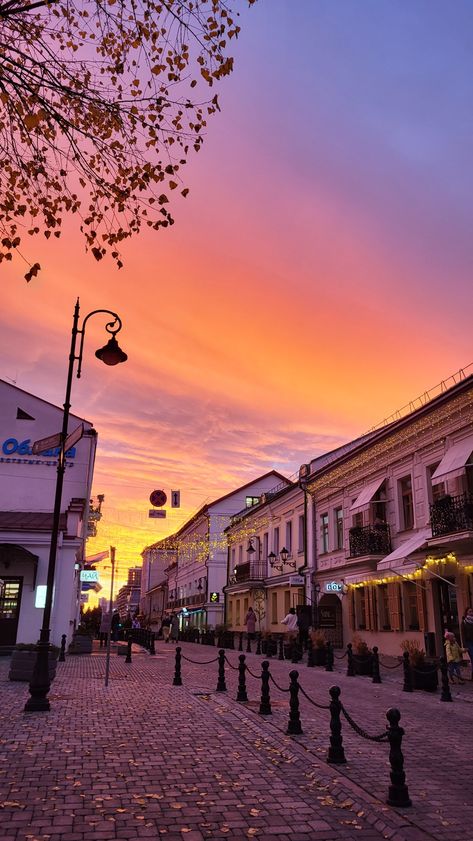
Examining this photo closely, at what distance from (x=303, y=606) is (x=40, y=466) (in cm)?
1446

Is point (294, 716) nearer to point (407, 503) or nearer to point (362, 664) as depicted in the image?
point (362, 664)

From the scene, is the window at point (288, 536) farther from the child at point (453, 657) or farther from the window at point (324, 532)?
the child at point (453, 657)

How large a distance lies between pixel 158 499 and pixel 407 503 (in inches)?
679

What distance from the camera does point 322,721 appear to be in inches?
398

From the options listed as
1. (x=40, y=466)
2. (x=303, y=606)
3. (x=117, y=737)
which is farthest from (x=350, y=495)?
(x=117, y=737)

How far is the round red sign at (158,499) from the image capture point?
116 feet

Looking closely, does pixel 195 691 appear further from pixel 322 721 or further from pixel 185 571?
pixel 185 571

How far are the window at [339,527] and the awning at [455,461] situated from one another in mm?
10437

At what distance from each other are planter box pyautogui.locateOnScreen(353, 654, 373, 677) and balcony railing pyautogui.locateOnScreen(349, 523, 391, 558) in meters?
5.59

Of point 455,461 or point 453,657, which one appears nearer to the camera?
point 453,657

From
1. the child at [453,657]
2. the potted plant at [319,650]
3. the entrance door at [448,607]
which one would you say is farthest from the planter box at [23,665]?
the entrance door at [448,607]

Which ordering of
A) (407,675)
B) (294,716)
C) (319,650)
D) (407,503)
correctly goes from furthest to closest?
(407,503) → (319,650) → (407,675) → (294,716)

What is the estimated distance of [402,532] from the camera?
2211 cm

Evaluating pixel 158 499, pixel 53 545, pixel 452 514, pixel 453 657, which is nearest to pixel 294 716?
pixel 53 545
